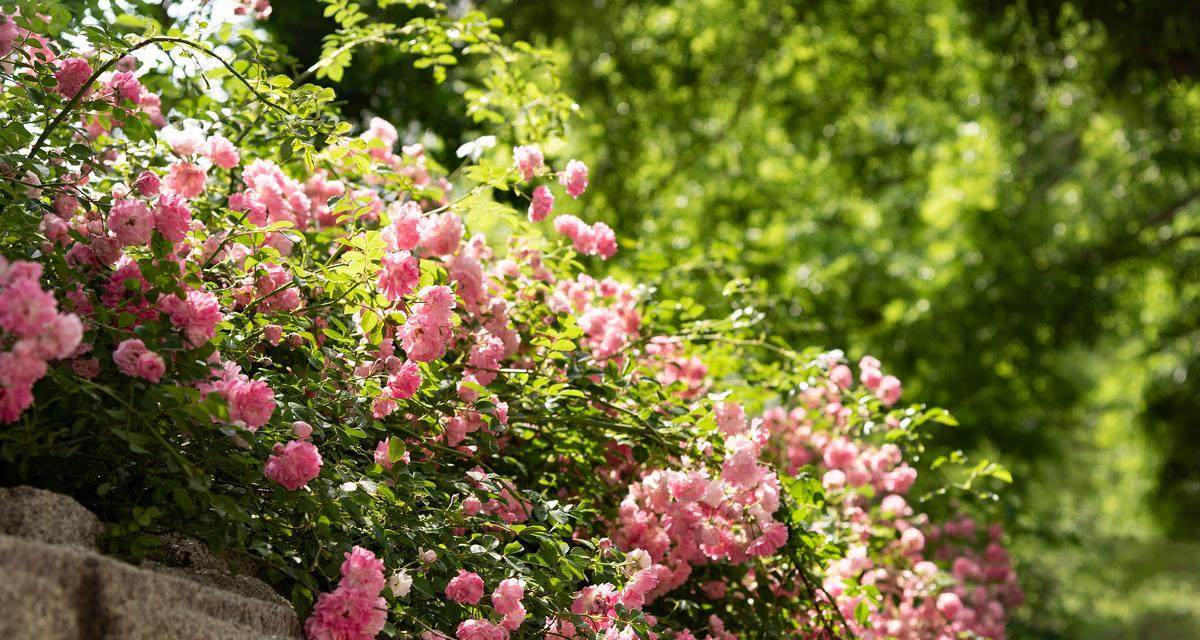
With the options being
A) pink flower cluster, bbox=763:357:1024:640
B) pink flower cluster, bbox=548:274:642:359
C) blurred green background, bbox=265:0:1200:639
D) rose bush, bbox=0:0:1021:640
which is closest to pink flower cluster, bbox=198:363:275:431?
rose bush, bbox=0:0:1021:640

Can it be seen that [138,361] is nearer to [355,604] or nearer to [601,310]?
[355,604]

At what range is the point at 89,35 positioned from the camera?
2748mm

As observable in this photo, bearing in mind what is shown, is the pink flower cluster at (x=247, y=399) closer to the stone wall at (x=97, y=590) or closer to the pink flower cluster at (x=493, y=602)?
the stone wall at (x=97, y=590)

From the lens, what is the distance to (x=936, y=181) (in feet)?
41.6

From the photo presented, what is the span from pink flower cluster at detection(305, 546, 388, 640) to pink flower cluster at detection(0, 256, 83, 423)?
2.15ft

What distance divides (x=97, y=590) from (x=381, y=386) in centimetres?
94

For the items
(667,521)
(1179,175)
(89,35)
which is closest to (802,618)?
(667,521)

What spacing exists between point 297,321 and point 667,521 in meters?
1.17

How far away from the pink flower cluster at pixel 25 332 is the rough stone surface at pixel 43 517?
27 cm

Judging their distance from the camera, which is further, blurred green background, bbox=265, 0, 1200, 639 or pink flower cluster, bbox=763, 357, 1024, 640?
blurred green background, bbox=265, 0, 1200, 639

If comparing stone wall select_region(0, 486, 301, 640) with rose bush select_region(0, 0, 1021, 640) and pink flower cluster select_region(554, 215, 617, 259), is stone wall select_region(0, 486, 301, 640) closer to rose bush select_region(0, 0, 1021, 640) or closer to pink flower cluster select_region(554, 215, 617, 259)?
rose bush select_region(0, 0, 1021, 640)

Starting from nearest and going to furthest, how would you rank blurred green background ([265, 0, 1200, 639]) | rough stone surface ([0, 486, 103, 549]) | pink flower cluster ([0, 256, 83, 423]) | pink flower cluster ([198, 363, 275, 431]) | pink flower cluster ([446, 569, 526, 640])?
pink flower cluster ([0, 256, 83, 423]) < rough stone surface ([0, 486, 103, 549]) < pink flower cluster ([198, 363, 275, 431]) < pink flower cluster ([446, 569, 526, 640]) < blurred green background ([265, 0, 1200, 639])

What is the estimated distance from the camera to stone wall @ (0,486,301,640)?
1827mm

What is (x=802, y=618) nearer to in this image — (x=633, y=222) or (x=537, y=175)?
(x=537, y=175)
